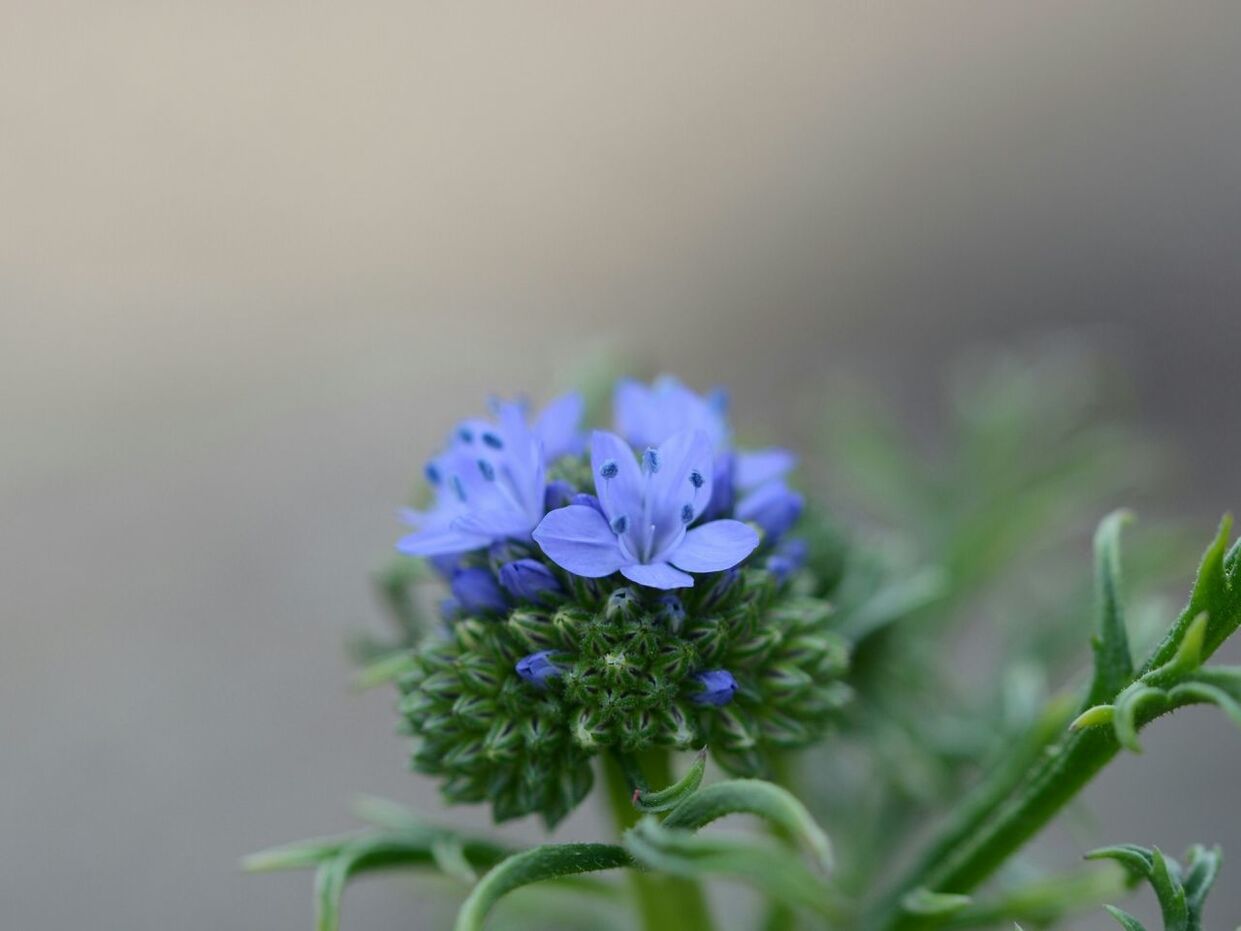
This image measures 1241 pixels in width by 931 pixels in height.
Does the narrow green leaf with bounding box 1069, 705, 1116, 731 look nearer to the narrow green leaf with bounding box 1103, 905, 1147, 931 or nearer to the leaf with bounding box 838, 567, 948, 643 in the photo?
the narrow green leaf with bounding box 1103, 905, 1147, 931

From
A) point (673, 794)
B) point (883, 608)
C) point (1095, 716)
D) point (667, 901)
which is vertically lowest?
point (667, 901)

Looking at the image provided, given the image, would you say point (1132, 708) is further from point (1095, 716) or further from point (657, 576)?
point (657, 576)

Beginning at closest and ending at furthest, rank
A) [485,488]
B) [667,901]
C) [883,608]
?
[485,488] → [667,901] → [883,608]

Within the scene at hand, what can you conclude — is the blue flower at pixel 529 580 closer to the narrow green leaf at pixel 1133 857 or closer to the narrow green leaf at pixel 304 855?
the narrow green leaf at pixel 304 855

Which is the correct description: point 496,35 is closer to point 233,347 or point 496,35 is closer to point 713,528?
point 233,347

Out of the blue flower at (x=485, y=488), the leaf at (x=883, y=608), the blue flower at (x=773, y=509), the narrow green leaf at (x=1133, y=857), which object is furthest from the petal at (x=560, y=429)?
the narrow green leaf at (x=1133, y=857)

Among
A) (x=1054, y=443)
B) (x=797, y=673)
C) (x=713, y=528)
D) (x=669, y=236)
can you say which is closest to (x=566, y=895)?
(x=797, y=673)

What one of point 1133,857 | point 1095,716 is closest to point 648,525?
point 1095,716
